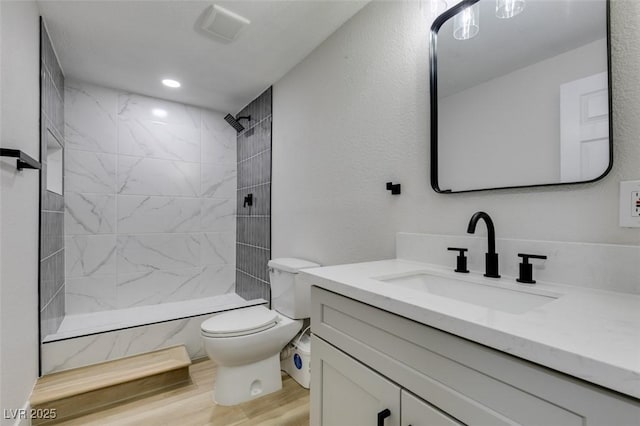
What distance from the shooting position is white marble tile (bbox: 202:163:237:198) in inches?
123

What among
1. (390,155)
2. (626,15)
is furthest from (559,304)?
A: (390,155)

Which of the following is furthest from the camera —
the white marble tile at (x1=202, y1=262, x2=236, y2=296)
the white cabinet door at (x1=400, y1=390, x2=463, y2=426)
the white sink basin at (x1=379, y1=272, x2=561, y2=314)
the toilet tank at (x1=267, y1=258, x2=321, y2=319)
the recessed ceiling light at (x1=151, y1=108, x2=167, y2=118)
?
the white marble tile at (x1=202, y1=262, x2=236, y2=296)

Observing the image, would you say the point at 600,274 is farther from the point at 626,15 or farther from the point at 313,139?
the point at 313,139

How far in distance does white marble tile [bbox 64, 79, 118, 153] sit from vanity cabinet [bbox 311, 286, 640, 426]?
2.61 meters

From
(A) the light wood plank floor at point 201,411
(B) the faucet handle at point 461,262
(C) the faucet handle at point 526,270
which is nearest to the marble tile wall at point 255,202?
(A) the light wood plank floor at point 201,411

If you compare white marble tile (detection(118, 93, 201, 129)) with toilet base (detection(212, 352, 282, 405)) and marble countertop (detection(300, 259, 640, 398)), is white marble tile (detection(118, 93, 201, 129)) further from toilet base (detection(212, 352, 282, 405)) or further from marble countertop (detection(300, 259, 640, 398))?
marble countertop (detection(300, 259, 640, 398))

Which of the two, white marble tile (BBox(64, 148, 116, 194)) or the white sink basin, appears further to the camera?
white marble tile (BBox(64, 148, 116, 194))

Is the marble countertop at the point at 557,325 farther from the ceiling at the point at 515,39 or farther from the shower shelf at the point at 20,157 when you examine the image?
the shower shelf at the point at 20,157

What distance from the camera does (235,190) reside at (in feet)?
10.8

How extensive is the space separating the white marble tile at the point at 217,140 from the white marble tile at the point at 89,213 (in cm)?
95

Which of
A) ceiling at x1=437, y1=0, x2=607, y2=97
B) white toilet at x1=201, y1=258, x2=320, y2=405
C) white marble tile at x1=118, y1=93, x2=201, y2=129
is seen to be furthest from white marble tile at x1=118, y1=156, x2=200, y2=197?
ceiling at x1=437, y1=0, x2=607, y2=97

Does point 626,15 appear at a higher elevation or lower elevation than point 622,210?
higher

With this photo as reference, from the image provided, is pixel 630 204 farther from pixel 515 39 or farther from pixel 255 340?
pixel 255 340

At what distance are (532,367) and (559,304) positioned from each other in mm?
294
